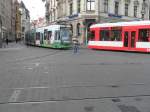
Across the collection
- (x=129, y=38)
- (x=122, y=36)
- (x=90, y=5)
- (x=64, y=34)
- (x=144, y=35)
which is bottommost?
(x=129, y=38)

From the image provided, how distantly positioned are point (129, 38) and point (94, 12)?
23.1 meters

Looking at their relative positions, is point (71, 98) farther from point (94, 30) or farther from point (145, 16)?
point (145, 16)

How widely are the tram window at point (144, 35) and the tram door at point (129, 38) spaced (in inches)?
34.6

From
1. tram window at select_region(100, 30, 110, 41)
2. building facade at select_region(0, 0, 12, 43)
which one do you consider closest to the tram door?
tram window at select_region(100, 30, 110, 41)

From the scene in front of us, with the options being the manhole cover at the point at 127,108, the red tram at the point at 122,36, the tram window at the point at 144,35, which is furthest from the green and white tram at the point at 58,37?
the manhole cover at the point at 127,108

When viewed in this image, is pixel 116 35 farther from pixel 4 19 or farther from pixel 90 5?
pixel 4 19

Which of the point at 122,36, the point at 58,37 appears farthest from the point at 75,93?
the point at 58,37

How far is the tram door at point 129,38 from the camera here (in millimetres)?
30216

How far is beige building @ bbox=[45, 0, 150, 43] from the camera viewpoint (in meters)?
53.2

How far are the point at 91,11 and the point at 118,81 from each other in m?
43.4

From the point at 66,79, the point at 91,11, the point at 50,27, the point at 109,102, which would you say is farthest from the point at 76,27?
the point at 109,102

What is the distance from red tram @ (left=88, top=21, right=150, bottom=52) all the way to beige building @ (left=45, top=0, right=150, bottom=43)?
51.4ft

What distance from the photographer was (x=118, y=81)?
10.7 m

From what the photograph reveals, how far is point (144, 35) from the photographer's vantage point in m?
29.0
